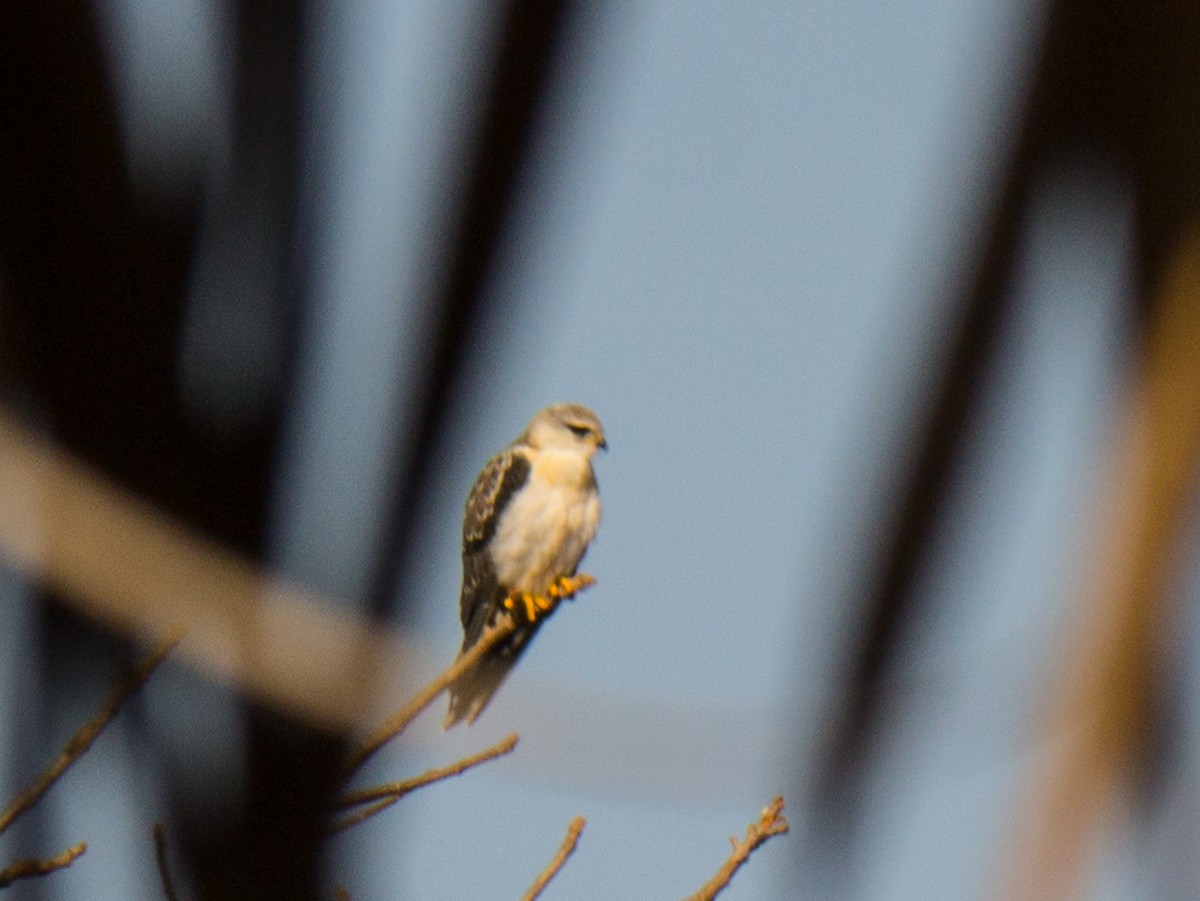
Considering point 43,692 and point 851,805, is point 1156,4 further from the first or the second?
point 43,692

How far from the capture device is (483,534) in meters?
8.78

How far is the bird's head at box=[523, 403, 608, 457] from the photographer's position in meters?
9.23

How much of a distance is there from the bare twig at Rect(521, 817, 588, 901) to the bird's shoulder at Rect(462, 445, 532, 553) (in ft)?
17.0

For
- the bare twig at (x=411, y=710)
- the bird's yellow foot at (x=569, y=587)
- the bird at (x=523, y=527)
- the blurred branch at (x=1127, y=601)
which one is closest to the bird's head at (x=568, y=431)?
the bird at (x=523, y=527)

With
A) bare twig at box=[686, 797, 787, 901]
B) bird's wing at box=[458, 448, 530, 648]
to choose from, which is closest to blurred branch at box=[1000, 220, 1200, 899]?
bare twig at box=[686, 797, 787, 901]

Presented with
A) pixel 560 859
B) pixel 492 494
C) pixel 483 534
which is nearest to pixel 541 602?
pixel 483 534

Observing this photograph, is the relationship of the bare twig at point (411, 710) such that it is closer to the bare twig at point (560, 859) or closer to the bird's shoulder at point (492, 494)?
the bare twig at point (560, 859)

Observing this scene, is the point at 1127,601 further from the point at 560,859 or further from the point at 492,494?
the point at 492,494

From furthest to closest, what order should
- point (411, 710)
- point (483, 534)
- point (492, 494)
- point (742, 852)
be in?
point (492, 494) < point (483, 534) < point (742, 852) < point (411, 710)

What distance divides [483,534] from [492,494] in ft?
1.15

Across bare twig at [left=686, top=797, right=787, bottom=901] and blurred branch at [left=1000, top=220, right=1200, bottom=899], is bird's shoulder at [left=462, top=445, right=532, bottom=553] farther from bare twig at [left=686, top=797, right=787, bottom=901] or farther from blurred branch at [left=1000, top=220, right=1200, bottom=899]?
blurred branch at [left=1000, top=220, right=1200, bottom=899]

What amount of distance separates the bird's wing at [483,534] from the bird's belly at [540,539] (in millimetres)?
100

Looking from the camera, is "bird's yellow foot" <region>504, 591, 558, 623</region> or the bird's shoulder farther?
the bird's shoulder

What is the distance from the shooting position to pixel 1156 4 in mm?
402
